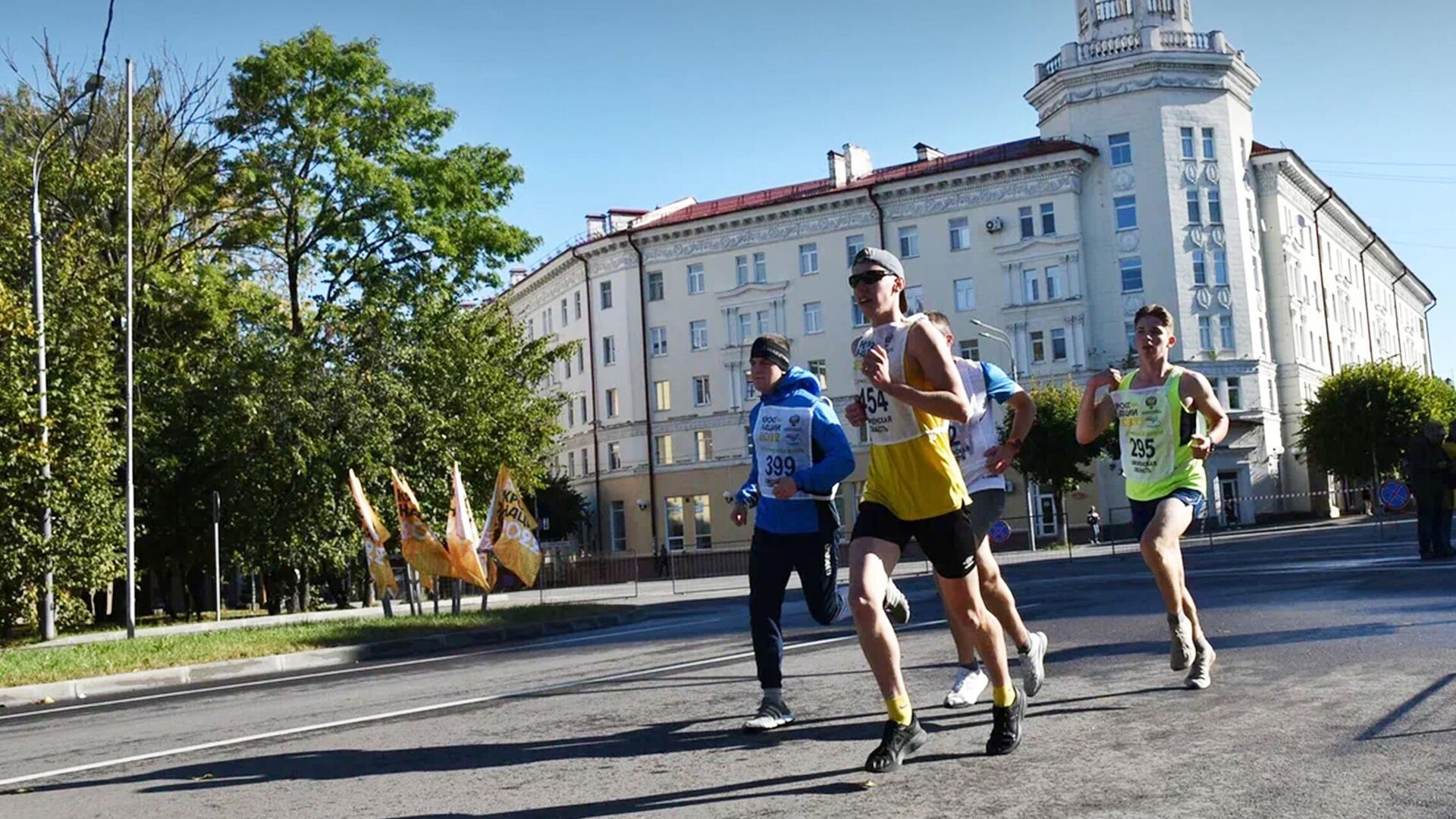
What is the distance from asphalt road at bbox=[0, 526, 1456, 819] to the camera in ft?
16.5

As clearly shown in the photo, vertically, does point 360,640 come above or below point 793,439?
below

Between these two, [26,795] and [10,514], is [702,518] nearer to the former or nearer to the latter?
[10,514]

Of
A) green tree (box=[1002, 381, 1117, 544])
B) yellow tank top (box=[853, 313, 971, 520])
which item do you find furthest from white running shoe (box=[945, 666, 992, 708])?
green tree (box=[1002, 381, 1117, 544])

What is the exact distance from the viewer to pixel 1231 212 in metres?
62.4

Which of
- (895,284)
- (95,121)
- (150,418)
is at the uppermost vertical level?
(95,121)

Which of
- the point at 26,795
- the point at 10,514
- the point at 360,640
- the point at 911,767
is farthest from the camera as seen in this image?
the point at 10,514

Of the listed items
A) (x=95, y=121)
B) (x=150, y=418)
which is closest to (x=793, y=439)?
(x=150, y=418)

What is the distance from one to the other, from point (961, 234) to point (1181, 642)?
188 ft

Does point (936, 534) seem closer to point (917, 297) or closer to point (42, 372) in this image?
point (42, 372)

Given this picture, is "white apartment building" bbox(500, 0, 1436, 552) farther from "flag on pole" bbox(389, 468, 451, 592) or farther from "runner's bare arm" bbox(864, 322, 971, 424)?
"runner's bare arm" bbox(864, 322, 971, 424)

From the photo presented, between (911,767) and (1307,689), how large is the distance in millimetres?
2454

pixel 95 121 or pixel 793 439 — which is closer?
pixel 793 439

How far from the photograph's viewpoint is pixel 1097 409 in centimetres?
794

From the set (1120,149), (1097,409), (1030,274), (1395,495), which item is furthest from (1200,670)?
(1120,149)
